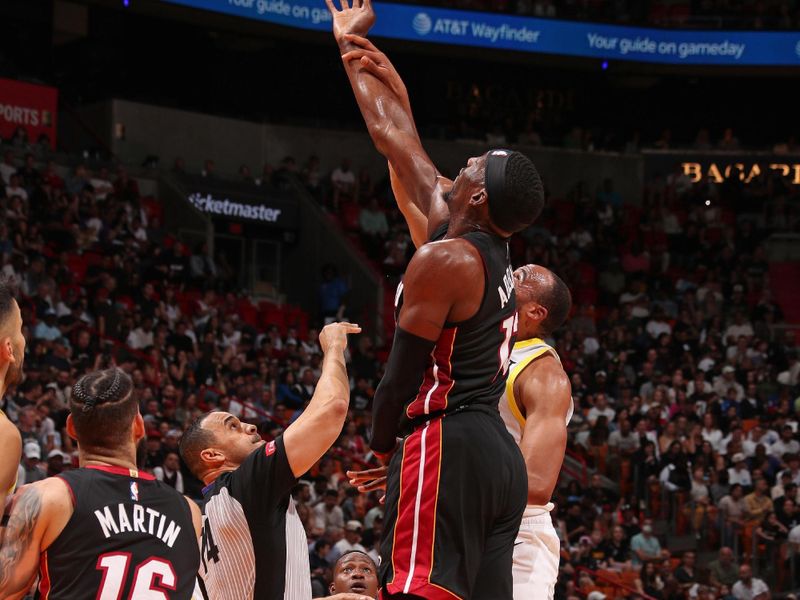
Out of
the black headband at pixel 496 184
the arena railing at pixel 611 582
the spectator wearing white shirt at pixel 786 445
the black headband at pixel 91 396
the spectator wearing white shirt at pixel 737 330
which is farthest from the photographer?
the spectator wearing white shirt at pixel 737 330

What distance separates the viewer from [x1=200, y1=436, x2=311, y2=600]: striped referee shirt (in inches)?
165

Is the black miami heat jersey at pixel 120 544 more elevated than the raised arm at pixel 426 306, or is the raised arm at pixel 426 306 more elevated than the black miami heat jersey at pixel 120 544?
the raised arm at pixel 426 306

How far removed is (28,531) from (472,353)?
1303 millimetres

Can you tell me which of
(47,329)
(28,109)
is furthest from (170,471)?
(28,109)

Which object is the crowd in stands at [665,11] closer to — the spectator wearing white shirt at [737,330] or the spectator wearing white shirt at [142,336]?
the spectator wearing white shirt at [737,330]

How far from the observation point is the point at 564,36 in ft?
83.9

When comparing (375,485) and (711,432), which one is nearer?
(375,485)

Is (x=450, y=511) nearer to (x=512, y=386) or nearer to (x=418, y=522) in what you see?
(x=418, y=522)

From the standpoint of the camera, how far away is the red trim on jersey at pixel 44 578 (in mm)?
3568

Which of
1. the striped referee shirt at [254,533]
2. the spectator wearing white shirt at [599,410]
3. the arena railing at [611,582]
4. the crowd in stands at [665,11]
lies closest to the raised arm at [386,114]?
the striped referee shirt at [254,533]

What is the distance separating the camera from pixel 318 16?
23453 millimetres

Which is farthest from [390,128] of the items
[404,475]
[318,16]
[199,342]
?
[318,16]

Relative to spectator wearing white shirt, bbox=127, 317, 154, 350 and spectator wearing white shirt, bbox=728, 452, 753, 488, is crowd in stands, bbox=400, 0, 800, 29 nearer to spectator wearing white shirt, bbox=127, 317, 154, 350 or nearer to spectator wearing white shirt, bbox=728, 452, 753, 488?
spectator wearing white shirt, bbox=127, 317, 154, 350

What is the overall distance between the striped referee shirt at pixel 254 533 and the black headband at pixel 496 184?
1060mm
